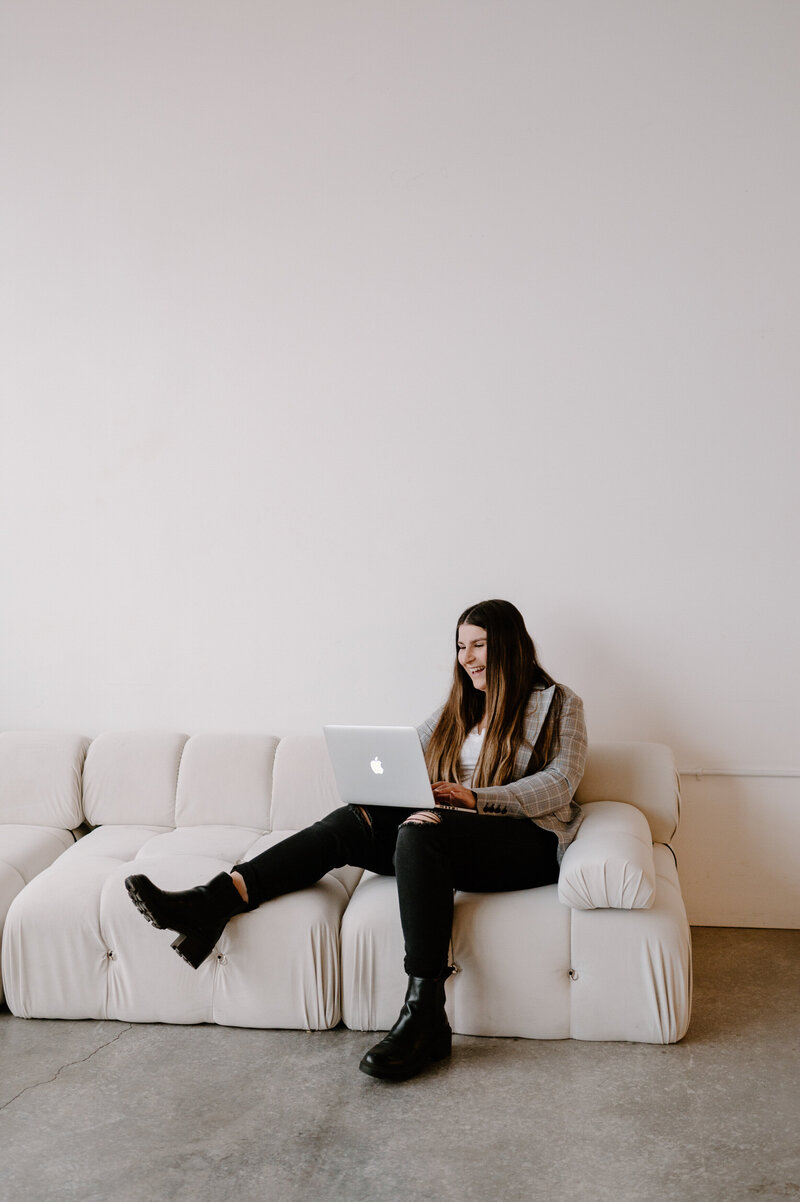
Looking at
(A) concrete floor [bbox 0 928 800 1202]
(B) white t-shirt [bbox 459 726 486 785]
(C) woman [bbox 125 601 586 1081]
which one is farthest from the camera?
(B) white t-shirt [bbox 459 726 486 785]

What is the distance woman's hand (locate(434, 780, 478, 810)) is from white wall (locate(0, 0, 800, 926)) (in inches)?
33.8

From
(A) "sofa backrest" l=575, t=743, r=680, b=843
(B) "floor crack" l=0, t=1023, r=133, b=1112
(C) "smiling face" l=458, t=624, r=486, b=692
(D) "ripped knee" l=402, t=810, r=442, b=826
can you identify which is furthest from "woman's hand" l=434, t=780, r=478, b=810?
(B) "floor crack" l=0, t=1023, r=133, b=1112

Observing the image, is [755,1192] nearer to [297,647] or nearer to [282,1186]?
[282,1186]

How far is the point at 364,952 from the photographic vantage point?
2.69 m

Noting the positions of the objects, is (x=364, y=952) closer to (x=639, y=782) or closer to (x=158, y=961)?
(x=158, y=961)

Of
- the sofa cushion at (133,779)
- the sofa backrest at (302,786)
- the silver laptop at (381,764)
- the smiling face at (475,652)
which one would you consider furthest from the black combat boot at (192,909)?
the smiling face at (475,652)

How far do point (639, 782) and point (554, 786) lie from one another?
44cm

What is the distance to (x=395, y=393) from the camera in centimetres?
366

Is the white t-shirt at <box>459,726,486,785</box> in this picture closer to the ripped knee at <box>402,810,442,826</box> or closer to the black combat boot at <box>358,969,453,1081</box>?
the ripped knee at <box>402,810,442,826</box>

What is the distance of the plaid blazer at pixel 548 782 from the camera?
285 cm

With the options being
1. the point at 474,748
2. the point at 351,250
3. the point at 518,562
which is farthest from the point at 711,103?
the point at 474,748

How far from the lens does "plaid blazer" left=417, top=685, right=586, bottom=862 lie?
285cm

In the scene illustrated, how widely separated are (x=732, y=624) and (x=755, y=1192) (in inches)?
74.6

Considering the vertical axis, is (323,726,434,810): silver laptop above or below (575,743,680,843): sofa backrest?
above
